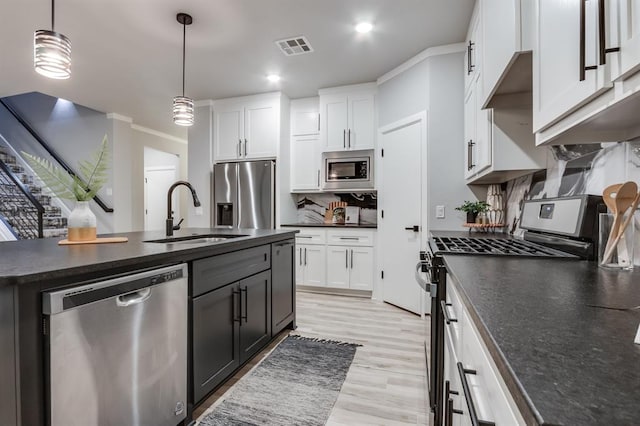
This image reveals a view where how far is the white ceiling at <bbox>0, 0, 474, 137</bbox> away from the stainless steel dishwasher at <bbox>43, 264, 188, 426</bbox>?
2.29 metres

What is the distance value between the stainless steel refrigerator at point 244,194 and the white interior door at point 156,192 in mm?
3414

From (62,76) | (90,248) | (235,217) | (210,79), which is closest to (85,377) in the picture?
(90,248)

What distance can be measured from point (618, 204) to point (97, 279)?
72.6 inches

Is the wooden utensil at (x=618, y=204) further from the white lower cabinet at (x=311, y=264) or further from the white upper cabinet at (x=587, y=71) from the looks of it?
the white lower cabinet at (x=311, y=264)

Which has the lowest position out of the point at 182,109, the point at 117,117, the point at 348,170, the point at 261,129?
the point at 348,170

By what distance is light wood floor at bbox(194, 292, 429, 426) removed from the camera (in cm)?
175

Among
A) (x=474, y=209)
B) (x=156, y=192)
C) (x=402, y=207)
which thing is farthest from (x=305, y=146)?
(x=156, y=192)

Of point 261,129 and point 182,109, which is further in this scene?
point 261,129

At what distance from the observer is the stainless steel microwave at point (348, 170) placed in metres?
4.15

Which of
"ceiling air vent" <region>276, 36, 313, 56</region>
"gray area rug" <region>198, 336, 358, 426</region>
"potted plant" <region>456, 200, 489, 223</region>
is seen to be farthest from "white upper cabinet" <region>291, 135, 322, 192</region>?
"gray area rug" <region>198, 336, 358, 426</region>

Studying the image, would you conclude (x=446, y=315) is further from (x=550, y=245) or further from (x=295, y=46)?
(x=295, y=46)

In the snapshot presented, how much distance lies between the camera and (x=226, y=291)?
1916 millimetres

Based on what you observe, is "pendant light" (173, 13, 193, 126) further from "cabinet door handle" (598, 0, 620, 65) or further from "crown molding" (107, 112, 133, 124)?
"crown molding" (107, 112, 133, 124)

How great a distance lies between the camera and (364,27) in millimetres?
2867
